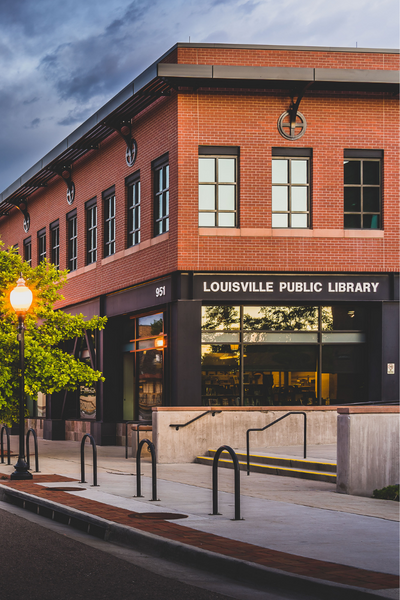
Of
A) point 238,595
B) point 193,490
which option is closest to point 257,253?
point 193,490

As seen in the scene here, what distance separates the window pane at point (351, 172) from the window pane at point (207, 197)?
358 centimetres

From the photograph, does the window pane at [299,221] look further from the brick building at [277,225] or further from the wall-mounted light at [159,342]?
the wall-mounted light at [159,342]

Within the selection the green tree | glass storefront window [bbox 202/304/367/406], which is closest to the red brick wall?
glass storefront window [bbox 202/304/367/406]

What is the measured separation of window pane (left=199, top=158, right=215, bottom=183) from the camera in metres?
20.6

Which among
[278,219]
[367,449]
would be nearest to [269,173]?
[278,219]

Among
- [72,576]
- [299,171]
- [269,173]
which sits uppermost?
[299,171]

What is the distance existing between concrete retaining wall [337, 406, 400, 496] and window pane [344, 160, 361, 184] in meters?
9.67

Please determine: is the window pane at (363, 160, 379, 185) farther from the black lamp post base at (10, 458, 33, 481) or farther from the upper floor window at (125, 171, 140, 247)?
the black lamp post base at (10, 458, 33, 481)

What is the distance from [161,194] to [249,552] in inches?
599

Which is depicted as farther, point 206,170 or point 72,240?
point 72,240

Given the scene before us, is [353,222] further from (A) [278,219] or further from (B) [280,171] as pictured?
(B) [280,171]

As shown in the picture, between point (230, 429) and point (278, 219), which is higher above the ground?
point (278, 219)

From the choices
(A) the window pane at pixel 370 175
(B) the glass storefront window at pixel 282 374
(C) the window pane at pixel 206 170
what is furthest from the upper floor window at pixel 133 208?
(A) the window pane at pixel 370 175

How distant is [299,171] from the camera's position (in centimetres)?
2084
